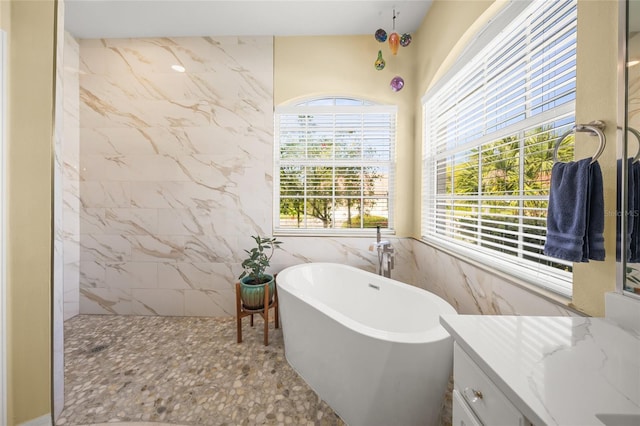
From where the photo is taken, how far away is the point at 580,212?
0.81 metres

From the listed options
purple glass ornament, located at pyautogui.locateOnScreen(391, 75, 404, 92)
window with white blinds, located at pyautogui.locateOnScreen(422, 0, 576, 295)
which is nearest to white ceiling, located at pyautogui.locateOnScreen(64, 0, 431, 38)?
purple glass ornament, located at pyautogui.locateOnScreen(391, 75, 404, 92)

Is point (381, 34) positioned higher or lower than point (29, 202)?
higher

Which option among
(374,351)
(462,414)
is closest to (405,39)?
(374,351)

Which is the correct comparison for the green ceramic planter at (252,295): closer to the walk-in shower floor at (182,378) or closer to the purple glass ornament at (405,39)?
the walk-in shower floor at (182,378)

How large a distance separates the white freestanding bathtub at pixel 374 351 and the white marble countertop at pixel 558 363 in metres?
0.40

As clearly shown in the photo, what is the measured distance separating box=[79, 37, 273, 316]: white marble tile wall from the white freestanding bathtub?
100 centimetres

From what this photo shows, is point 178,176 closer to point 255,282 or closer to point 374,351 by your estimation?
point 255,282

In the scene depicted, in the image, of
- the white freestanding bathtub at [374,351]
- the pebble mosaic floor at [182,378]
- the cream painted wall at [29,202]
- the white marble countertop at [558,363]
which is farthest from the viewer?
the pebble mosaic floor at [182,378]

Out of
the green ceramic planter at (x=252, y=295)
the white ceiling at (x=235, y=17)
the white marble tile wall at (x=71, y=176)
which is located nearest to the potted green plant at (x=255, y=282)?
the green ceramic planter at (x=252, y=295)

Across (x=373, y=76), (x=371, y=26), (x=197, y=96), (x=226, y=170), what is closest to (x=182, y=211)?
(x=226, y=170)

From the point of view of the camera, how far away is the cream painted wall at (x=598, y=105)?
80 cm

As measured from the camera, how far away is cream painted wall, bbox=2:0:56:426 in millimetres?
1177

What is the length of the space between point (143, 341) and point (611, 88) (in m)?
3.08

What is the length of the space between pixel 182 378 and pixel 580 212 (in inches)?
88.0
